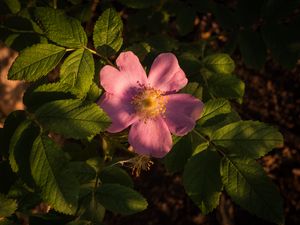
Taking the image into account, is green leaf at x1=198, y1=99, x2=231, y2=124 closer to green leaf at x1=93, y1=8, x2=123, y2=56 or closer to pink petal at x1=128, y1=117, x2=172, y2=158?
pink petal at x1=128, y1=117, x2=172, y2=158

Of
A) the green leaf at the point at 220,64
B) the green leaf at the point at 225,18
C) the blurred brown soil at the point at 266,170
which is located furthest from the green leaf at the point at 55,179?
the blurred brown soil at the point at 266,170

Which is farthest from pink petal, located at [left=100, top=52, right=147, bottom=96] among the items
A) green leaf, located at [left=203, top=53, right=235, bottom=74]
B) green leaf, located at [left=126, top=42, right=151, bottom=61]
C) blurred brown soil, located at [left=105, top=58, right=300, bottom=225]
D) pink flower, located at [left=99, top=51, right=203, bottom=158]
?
blurred brown soil, located at [left=105, top=58, right=300, bottom=225]

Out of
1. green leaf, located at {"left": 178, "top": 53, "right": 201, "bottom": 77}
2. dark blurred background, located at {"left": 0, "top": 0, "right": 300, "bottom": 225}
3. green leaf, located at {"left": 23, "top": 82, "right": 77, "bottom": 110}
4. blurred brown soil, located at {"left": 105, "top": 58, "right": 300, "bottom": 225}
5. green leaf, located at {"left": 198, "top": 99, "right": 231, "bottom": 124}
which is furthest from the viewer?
blurred brown soil, located at {"left": 105, "top": 58, "right": 300, "bottom": 225}

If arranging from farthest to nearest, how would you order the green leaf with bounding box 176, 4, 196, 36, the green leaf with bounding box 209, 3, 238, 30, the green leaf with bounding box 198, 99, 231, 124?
the green leaf with bounding box 176, 4, 196, 36
the green leaf with bounding box 209, 3, 238, 30
the green leaf with bounding box 198, 99, 231, 124

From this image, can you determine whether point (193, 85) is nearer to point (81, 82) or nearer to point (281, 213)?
point (81, 82)

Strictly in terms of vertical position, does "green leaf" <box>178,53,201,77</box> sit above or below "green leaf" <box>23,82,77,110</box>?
below

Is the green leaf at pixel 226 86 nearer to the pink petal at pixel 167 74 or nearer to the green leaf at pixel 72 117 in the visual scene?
the pink petal at pixel 167 74

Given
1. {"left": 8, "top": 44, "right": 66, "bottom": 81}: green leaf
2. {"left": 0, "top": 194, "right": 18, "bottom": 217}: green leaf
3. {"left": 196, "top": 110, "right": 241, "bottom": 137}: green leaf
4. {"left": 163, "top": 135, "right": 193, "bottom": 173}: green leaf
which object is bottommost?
{"left": 0, "top": 194, "right": 18, "bottom": 217}: green leaf
